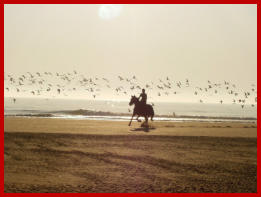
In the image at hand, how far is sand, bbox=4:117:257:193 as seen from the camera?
464 inches

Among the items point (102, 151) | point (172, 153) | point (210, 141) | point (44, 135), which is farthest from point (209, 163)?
point (44, 135)

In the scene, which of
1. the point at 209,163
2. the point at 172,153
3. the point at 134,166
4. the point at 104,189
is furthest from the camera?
the point at 172,153

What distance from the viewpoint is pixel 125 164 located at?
48.5 ft

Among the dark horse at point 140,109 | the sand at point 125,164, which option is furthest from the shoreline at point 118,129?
the sand at point 125,164

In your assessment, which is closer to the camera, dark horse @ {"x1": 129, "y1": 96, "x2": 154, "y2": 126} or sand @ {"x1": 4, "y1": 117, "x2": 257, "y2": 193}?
sand @ {"x1": 4, "y1": 117, "x2": 257, "y2": 193}

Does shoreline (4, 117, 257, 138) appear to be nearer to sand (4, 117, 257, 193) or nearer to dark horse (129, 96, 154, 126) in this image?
dark horse (129, 96, 154, 126)

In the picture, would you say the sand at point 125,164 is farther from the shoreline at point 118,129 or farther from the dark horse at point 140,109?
the dark horse at point 140,109

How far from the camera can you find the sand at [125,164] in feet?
38.6

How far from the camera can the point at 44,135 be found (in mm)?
22344

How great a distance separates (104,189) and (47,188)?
1.56 meters

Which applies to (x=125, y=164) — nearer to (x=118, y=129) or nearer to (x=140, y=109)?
(x=118, y=129)

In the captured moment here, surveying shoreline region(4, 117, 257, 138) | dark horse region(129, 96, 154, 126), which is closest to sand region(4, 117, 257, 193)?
shoreline region(4, 117, 257, 138)

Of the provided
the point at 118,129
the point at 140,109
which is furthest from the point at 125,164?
the point at 140,109

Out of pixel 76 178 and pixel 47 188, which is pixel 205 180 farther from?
pixel 47 188
